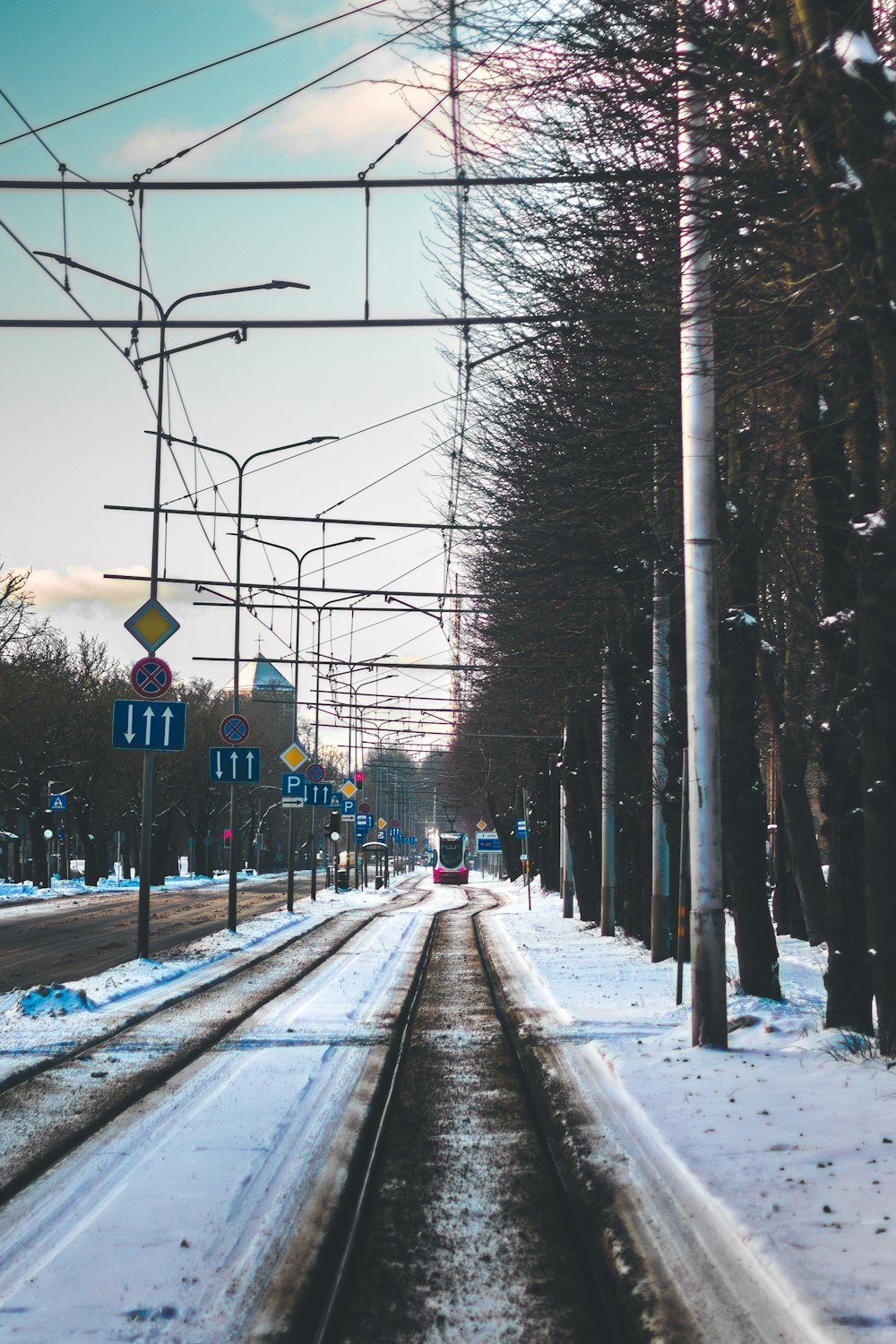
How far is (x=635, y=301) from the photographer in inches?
463

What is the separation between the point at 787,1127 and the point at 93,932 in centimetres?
2177

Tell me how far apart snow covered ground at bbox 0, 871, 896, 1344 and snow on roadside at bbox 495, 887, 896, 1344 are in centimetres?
1

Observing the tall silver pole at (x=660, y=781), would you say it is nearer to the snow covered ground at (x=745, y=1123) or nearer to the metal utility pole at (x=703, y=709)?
the snow covered ground at (x=745, y=1123)

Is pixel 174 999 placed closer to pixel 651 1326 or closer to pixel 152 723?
pixel 152 723

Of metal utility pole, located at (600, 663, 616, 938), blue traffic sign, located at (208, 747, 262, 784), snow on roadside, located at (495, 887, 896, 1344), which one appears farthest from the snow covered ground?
metal utility pole, located at (600, 663, 616, 938)

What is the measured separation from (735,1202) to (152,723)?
1330 centimetres

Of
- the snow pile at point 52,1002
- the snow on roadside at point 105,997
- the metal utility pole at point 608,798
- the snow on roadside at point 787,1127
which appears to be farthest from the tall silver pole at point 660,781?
the snow pile at point 52,1002

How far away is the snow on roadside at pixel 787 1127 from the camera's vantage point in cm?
541

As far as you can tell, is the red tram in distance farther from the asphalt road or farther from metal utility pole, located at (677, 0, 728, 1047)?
metal utility pole, located at (677, 0, 728, 1047)

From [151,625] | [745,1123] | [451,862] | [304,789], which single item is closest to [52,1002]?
[151,625]

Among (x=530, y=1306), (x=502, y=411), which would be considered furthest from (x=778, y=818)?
(x=530, y=1306)

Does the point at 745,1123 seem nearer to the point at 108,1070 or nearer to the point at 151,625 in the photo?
the point at 108,1070

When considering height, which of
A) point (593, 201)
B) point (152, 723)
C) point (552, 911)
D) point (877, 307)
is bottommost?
point (552, 911)

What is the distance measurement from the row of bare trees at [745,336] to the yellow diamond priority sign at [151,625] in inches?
197
